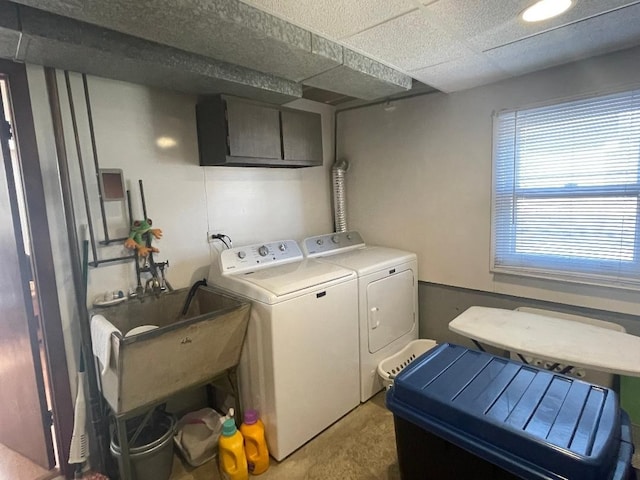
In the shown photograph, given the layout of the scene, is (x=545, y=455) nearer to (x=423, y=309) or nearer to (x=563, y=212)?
(x=563, y=212)

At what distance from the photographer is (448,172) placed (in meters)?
2.79

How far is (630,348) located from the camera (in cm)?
186

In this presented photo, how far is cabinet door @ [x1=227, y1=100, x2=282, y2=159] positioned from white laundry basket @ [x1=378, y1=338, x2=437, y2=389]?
1739 millimetres

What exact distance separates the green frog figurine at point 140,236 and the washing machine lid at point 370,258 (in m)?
1.25

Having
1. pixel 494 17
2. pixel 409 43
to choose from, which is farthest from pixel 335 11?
pixel 494 17

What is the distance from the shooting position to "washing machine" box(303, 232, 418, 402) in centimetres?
253

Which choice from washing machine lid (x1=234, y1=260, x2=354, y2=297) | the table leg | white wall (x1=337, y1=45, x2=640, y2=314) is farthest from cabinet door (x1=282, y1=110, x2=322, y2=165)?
the table leg

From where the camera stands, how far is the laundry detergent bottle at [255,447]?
2008 millimetres

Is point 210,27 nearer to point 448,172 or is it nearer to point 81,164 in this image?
→ point 81,164

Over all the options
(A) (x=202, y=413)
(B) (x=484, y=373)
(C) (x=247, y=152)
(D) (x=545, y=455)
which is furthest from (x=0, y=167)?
(D) (x=545, y=455)

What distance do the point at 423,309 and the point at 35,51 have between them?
3.04 meters

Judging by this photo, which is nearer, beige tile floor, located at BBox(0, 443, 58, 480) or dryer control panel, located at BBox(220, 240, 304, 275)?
beige tile floor, located at BBox(0, 443, 58, 480)

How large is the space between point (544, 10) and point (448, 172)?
135 cm

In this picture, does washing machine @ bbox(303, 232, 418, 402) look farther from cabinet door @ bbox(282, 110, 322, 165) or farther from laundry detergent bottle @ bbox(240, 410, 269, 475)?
laundry detergent bottle @ bbox(240, 410, 269, 475)
